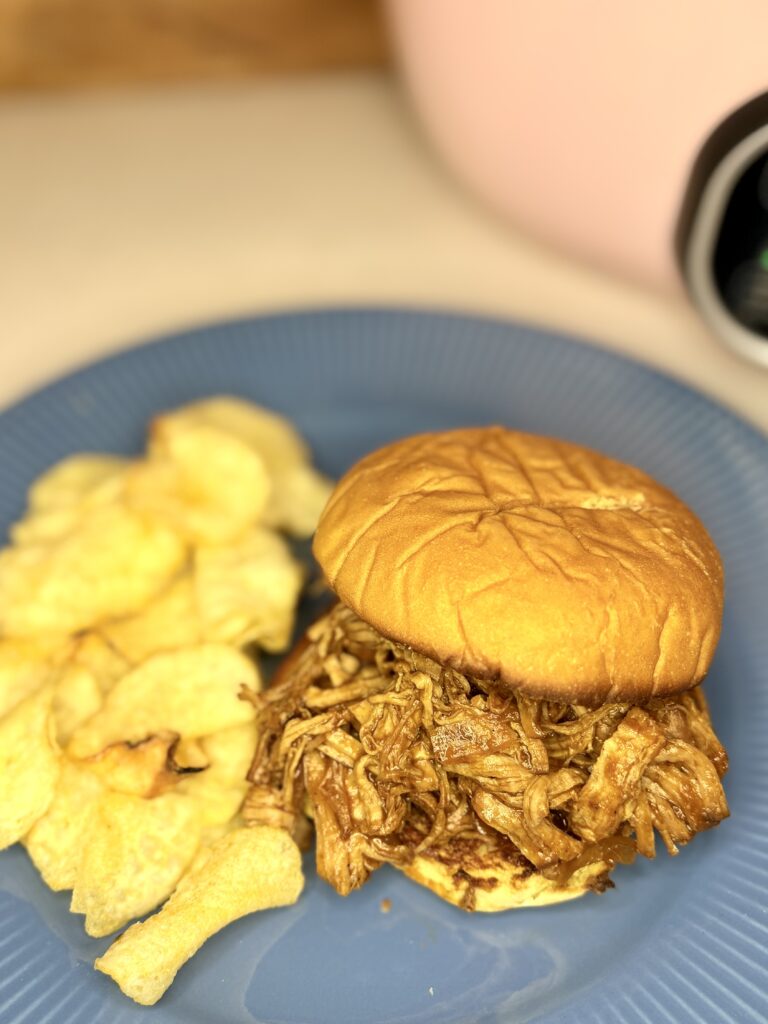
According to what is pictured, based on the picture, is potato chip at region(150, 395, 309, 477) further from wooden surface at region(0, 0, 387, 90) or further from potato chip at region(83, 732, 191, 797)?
wooden surface at region(0, 0, 387, 90)

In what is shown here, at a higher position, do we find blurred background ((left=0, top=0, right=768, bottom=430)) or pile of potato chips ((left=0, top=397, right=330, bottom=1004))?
blurred background ((left=0, top=0, right=768, bottom=430))

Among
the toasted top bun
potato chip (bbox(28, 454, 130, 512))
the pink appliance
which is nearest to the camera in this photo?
the toasted top bun

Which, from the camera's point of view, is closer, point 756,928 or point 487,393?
point 756,928

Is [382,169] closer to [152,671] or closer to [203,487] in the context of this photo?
[203,487]

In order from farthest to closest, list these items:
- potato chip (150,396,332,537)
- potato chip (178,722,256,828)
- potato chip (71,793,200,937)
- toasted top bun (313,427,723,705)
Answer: potato chip (150,396,332,537) < potato chip (178,722,256,828) < potato chip (71,793,200,937) < toasted top bun (313,427,723,705)

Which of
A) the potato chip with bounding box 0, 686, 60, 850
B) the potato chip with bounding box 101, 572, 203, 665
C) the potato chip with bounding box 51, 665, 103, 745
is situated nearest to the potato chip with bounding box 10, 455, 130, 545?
the potato chip with bounding box 101, 572, 203, 665

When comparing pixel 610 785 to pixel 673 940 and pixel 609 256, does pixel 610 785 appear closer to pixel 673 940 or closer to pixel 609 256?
pixel 673 940

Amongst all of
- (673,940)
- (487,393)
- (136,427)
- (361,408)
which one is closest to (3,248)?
(136,427)
